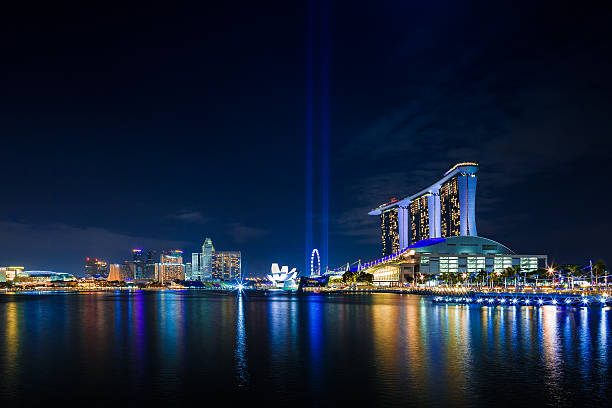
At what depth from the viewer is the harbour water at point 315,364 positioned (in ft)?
84.4

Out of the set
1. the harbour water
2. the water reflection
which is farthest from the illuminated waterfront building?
the water reflection

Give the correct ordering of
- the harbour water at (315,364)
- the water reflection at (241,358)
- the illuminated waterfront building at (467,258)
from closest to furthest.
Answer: the harbour water at (315,364) → the water reflection at (241,358) → the illuminated waterfront building at (467,258)

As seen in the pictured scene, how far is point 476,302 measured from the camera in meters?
97.2

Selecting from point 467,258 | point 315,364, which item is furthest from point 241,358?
point 467,258

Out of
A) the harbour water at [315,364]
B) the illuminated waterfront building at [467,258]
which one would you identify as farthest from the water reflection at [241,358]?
the illuminated waterfront building at [467,258]

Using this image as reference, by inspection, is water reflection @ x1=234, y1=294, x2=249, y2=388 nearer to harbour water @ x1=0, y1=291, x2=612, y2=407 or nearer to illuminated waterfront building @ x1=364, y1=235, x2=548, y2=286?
harbour water @ x1=0, y1=291, x2=612, y2=407

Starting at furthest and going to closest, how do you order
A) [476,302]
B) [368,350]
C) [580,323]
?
[476,302]
[580,323]
[368,350]

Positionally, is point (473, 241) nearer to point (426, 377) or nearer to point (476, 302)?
point (476, 302)

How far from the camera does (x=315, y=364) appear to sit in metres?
34.3

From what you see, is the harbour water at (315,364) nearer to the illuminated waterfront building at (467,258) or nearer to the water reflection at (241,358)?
the water reflection at (241,358)

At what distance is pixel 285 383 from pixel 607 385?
687 inches

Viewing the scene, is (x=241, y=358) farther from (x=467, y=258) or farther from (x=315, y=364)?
(x=467, y=258)

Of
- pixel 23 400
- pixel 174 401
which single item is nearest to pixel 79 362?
pixel 23 400

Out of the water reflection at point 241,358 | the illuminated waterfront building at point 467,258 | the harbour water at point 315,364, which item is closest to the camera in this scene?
the harbour water at point 315,364
